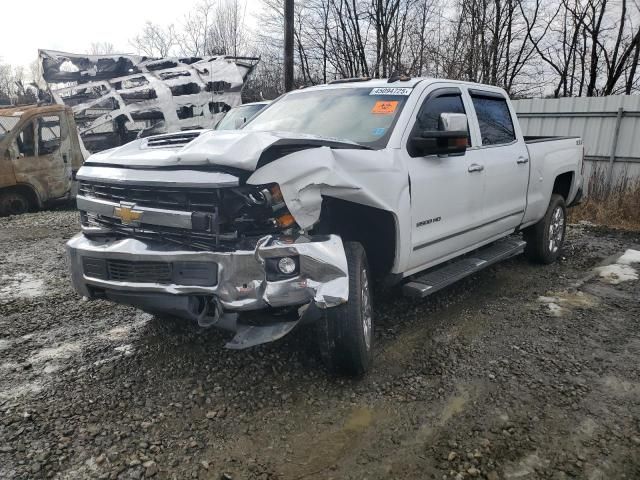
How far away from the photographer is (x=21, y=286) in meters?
5.04

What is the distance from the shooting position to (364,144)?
138 inches

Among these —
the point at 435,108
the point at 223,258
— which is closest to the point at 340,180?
the point at 223,258

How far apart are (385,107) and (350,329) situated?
181cm

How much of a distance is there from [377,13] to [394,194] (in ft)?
67.4

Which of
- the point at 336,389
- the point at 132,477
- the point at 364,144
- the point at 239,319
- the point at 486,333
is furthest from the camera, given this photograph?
the point at 486,333

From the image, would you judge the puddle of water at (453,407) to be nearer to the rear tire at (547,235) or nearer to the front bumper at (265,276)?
the front bumper at (265,276)

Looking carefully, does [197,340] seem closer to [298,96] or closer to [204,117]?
[298,96]

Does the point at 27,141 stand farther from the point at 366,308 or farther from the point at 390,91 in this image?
the point at 366,308

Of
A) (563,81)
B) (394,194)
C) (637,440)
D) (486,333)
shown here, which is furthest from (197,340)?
(563,81)

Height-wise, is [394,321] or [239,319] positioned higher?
[239,319]

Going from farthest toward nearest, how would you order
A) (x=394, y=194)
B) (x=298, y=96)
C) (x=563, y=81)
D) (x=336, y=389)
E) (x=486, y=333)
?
(x=563, y=81), (x=298, y=96), (x=486, y=333), (x=394, y=194), (x=336, y=389)

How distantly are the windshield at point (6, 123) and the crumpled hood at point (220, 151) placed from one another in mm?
7122

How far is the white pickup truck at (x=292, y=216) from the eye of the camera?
2693mm

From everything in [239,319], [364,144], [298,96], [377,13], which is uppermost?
[377,13]
